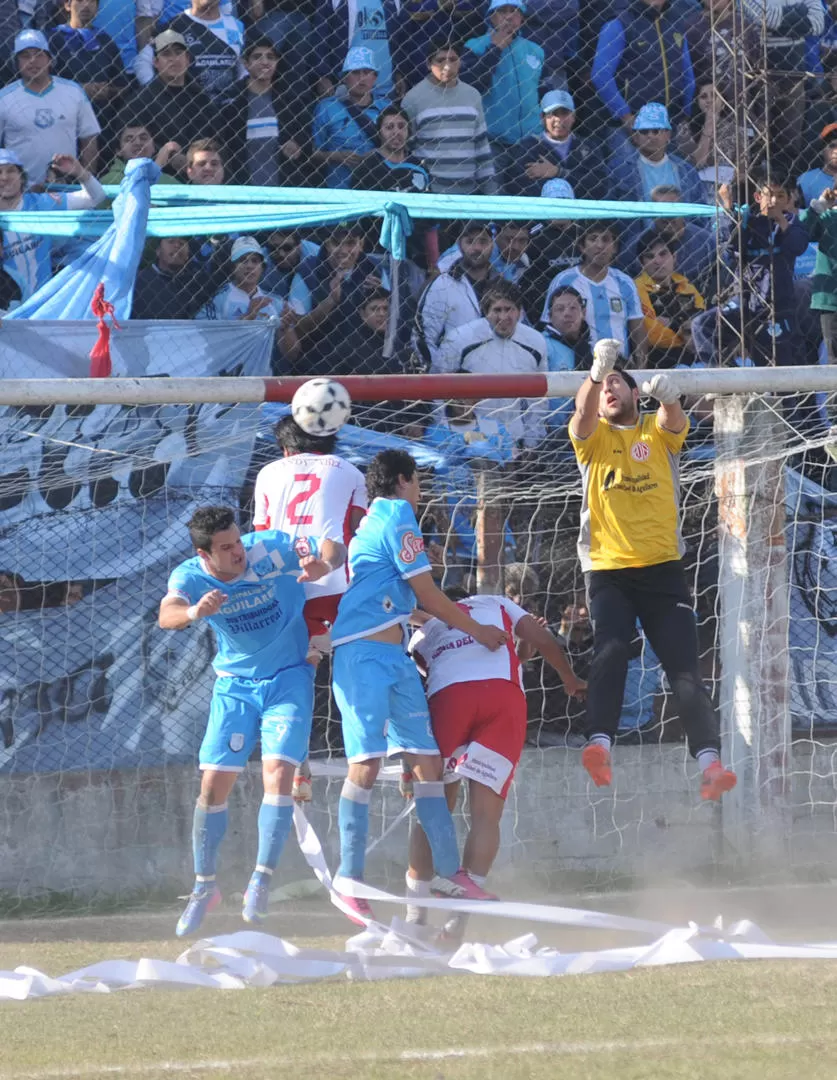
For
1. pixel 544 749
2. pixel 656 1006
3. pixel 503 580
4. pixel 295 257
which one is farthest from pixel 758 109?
pixel 656 1006

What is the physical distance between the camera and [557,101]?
9.86 meters

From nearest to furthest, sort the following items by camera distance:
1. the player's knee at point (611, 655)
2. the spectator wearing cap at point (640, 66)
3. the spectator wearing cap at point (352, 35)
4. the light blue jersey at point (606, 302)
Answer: the player's knee at point (611, 655), the light blue jersey at point (606, 302), the spectator wearing cap at point (352, 35), the spectator wearing cap at point (640, 66)

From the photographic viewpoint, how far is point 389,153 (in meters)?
9.45

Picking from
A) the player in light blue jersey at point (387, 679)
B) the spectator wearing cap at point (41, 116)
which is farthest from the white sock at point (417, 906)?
the spectator wearing cap at point (41, 116)

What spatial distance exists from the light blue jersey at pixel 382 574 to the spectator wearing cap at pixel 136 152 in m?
3.57

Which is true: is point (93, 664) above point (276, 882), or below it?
above

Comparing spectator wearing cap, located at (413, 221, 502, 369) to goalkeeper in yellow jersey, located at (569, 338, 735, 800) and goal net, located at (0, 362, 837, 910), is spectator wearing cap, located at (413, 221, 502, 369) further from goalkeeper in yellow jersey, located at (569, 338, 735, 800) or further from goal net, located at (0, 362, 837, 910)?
goalkeeper in yellow jersey, located at (569, 338, 735, 800)

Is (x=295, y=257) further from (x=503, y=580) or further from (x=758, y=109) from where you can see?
(x=758, y=109)

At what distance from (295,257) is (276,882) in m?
3.65

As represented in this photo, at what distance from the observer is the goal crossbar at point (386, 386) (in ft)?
23.2

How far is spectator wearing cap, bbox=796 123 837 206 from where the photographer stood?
391 inches

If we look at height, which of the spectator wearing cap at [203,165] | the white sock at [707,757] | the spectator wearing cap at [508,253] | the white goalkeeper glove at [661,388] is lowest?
the white sock at [707,757]

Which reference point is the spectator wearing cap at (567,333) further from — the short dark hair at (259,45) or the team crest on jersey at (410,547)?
the team crest on jersey at (410,547)

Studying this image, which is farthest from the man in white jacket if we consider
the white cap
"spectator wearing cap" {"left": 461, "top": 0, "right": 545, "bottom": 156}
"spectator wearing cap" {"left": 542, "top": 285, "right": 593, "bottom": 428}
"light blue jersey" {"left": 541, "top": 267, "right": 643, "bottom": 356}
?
"spectator wearing cap" {"left": 461, "top": 0, "right": 545, "bottom": 156}
